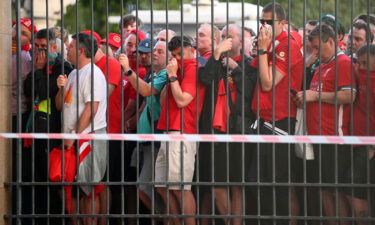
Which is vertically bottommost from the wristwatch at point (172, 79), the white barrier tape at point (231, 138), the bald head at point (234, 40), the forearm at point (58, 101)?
the white barrier tape at point (231, 138)

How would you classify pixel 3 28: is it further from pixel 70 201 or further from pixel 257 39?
pixel 257 39

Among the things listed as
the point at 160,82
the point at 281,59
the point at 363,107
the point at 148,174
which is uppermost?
the point at 281,59

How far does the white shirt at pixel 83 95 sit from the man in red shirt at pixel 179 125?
499 mm

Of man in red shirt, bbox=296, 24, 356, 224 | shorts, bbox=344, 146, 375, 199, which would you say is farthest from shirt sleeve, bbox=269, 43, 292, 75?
shorts, bbox=344, 146, 375, 199

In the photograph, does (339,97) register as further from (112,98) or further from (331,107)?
(112,98)

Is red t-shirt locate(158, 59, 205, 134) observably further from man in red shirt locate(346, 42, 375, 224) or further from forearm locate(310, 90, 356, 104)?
man in red shirt locate(346, 42, 375, 224)

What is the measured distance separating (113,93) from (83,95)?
19.7 inches

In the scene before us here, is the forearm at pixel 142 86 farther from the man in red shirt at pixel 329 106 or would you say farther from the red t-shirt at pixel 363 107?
the red t-shirt at pixel 363 107

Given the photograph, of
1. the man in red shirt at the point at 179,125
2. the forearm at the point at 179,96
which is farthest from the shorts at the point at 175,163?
the forearm at the point at 179,96

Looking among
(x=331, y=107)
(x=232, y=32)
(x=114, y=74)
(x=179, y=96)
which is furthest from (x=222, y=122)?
(x=114, y=74)

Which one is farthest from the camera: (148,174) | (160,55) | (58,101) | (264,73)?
(160,55)

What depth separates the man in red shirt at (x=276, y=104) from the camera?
722 centimetres

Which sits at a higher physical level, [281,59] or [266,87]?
[281,59]

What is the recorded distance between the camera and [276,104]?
297 inches
